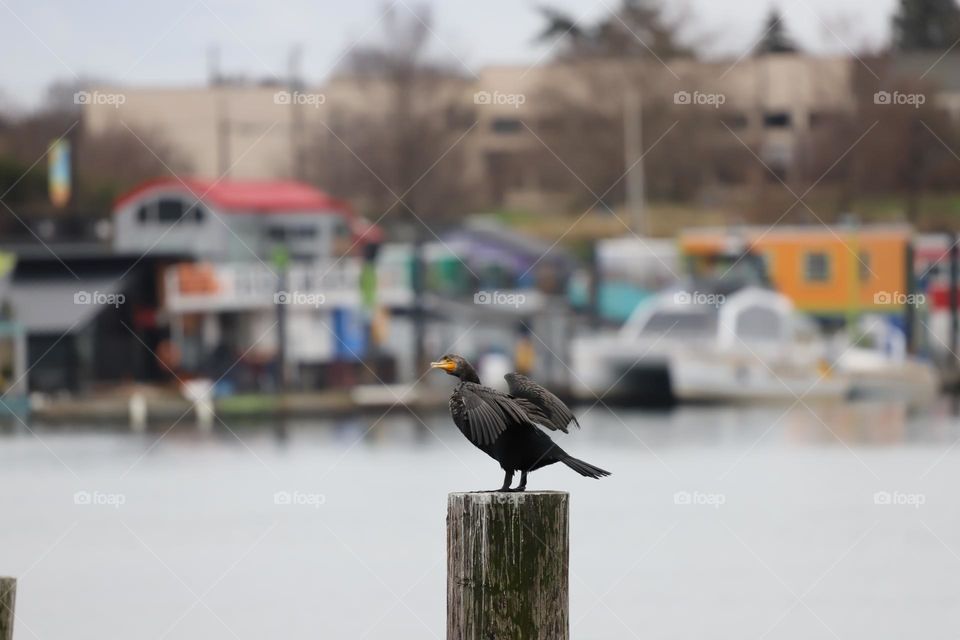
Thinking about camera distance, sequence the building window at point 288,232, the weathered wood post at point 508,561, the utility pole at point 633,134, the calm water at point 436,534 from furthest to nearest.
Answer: the utility pole at point 633,134 → the building window at point 288,232 → the calm water at point 436,534 → the weathered wood post at point 508,561

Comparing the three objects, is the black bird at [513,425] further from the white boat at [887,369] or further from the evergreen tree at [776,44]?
the evergreen tree at [776,44]

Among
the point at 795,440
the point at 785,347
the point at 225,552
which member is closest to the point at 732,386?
the point at 785,347

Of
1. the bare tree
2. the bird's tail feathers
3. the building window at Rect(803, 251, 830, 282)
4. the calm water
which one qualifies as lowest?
the bird's tail feathers

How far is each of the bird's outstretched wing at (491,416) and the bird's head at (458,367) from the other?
1.45 feet

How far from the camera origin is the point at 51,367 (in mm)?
57719

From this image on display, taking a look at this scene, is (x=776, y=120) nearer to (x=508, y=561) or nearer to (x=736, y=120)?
(x=736, y=120)

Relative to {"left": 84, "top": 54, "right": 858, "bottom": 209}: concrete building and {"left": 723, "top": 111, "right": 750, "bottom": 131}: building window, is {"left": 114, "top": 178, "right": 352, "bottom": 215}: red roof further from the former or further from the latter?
{"left": 723, "top": 111, "right": 750, "bottom": 131}: building window

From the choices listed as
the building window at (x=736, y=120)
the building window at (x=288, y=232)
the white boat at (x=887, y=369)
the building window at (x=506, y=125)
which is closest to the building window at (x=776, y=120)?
the building window at (x=736, y=120)

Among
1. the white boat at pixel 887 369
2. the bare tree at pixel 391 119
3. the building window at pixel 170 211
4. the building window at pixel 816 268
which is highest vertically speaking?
the bare tree at pixel 391 119

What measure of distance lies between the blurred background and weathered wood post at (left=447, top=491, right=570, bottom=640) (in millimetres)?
14104

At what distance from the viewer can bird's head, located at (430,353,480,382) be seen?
384 inches

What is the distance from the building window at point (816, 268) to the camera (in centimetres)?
6494

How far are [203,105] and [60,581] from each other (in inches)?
1758

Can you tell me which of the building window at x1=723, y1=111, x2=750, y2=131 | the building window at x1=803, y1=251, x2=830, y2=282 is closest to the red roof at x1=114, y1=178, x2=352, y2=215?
the building window at x1=723, y1=111, x2=750, y2=131
